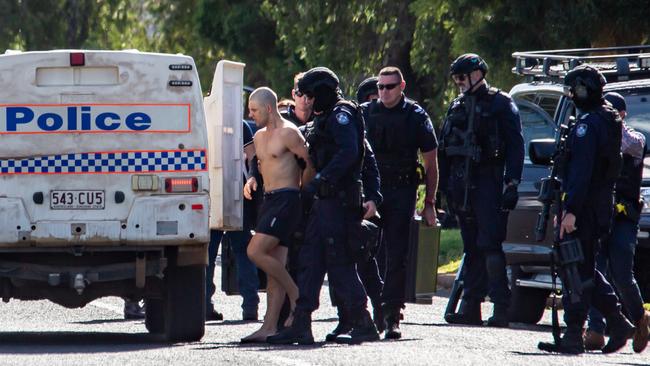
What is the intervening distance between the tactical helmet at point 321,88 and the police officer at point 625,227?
1.90 meters

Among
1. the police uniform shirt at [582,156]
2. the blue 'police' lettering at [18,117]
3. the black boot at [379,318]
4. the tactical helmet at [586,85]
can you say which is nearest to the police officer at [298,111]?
the black boot at [379,318]

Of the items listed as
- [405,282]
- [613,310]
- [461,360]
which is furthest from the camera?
[405,282]

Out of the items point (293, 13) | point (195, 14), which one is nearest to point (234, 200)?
point (293, 13)

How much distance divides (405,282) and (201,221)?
1.59 m

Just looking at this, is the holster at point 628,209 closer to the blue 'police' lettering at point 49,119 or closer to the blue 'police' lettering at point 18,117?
the blue 'police' lettering at point 49,119

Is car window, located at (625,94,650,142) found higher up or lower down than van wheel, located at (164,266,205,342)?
higher up

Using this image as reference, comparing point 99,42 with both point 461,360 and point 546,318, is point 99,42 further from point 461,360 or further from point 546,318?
point 461,360

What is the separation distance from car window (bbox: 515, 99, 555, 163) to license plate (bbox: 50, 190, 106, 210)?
12.6 feet

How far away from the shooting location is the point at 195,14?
127ft

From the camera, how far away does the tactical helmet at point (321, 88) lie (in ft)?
39.2

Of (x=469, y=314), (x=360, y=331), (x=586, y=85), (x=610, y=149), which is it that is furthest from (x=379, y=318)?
(x=586, y=85)

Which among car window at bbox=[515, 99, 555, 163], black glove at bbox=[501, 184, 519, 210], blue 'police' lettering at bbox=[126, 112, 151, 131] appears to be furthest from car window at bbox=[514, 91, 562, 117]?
blue 'police' lettering at bbox=[126, 112, 151, 131]

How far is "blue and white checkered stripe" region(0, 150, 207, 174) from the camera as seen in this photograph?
1222cm

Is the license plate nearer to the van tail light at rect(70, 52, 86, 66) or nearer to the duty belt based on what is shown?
the van tail light at rect(70, 52, 86, 66)
